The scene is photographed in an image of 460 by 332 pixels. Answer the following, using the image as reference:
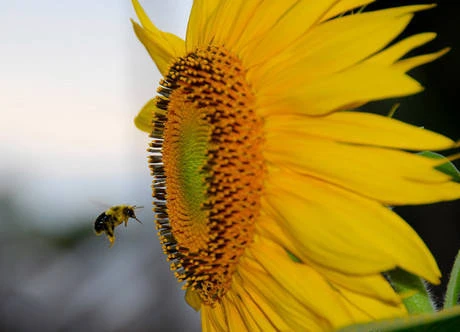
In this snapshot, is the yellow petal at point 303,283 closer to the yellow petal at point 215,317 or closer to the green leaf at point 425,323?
the yellow petal at point 215,317

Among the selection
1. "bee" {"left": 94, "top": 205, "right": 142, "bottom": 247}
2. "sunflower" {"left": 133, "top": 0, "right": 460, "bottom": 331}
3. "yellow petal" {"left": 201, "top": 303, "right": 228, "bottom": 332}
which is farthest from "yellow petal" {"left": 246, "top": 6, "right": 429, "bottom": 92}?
"bee" {"left": 94, "top": 205, "right": 142, "bottom": 247}

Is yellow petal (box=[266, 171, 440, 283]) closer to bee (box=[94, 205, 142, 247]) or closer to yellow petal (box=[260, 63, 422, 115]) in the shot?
yellow petal (box=[260, 63, 422, 115])

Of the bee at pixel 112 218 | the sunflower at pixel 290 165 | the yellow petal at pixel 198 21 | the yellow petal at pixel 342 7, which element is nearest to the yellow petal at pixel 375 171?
the sunflower at pixel 290 165

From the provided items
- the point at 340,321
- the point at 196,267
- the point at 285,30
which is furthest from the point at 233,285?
the point at 285,30

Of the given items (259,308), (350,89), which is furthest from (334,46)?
(259,308)

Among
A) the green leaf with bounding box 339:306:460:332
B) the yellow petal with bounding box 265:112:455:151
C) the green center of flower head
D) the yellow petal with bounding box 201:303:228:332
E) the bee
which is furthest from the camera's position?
the bee
